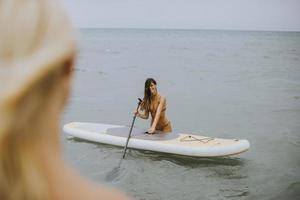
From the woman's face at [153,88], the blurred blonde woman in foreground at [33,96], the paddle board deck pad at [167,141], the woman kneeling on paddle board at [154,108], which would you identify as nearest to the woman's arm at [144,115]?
the woman kneeling on paddle board at [154,108]

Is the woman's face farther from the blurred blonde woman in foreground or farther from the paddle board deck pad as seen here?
the blurred blonde woman in foreground

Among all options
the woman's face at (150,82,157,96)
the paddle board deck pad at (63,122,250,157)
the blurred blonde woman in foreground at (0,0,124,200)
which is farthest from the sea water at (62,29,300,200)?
the woman's face at (150,82,157,96)

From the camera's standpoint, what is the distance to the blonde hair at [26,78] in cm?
73

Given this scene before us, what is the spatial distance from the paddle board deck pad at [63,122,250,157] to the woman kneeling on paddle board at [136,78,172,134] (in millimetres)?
271

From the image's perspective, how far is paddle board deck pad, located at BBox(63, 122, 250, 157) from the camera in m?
8.64

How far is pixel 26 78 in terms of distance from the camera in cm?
73

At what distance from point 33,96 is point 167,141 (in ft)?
27.5

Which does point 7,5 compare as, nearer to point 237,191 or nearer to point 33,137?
point 33,137

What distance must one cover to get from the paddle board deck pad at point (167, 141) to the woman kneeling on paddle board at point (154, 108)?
27 cm

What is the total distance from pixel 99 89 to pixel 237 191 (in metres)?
15.3

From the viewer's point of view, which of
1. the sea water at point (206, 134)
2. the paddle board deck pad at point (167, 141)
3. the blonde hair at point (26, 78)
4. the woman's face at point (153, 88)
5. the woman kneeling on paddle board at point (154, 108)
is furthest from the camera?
the woman kneeling on paddle board at point (154, 108)

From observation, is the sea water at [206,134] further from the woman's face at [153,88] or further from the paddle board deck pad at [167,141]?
the woman's face at [153,88]

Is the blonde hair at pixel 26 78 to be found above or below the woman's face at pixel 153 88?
below

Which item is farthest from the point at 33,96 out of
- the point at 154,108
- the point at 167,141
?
the point at 154,108
